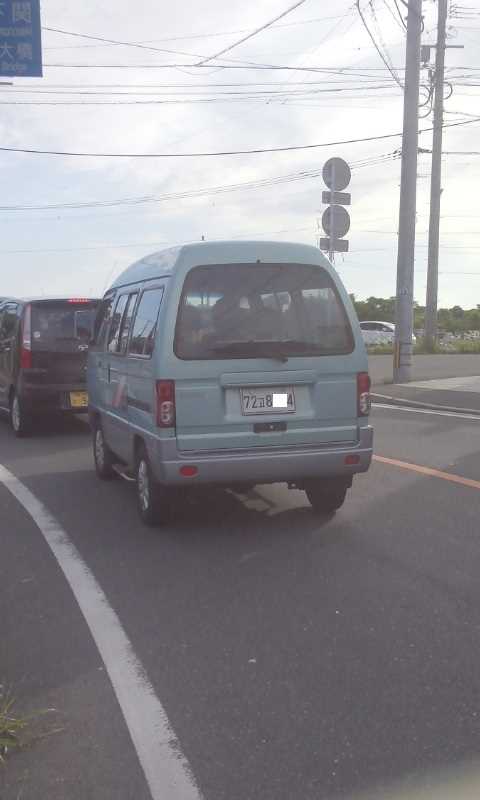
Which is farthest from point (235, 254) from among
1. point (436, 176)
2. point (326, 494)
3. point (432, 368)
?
point (436, 176)

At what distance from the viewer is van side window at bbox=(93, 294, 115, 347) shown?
8180 millimetres

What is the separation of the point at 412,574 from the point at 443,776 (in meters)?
2.21

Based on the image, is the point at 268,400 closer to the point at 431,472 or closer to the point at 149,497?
the point at 149,497

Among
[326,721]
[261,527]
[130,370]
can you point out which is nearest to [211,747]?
[326,721]

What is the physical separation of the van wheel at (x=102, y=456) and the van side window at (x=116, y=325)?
3.45 feet

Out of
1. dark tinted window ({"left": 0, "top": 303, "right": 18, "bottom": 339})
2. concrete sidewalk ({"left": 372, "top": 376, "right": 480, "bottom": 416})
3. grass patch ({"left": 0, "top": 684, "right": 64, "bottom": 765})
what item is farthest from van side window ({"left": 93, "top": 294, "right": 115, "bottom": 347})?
concrete sidewalk ({"left": 372, "top": 376, "right": 480, "bottom": 416})

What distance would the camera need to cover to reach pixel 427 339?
32969 millimetres

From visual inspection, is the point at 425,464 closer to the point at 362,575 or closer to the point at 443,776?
the point at 362,575

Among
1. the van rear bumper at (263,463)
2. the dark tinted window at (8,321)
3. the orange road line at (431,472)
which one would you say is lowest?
the orange road line at (431,472)

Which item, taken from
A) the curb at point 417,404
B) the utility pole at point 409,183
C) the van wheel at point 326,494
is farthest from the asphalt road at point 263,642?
the utility pole at point 409,183

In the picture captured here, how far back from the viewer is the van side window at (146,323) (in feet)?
20.3

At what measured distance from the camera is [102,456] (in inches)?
336

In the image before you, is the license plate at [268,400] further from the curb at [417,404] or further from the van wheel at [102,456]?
the curb at [417,404]

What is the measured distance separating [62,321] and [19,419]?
1.43 m
